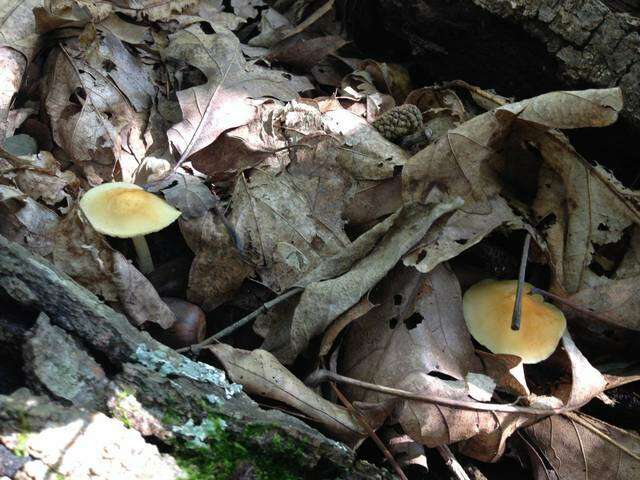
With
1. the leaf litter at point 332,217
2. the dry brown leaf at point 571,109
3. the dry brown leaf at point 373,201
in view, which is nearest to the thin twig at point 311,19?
the leaf litter at point 332,217

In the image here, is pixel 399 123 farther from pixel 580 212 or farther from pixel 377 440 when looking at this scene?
pixel 377 440

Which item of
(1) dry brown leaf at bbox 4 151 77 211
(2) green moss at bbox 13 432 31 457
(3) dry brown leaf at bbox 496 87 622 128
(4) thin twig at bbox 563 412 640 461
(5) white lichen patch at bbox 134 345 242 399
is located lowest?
(4) thin twig at bbox 563 412 640 461

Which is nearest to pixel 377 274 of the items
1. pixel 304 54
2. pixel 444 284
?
pixel 444 284

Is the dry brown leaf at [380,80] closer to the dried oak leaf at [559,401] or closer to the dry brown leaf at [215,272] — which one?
the dry brown leaf at [215,272]

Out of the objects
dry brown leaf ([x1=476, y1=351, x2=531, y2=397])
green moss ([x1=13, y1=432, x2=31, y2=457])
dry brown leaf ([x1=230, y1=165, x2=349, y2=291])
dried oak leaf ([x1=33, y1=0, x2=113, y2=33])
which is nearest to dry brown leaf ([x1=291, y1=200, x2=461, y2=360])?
dry brown leaf ([x1=230, y1=165, x2=349, y2=291])

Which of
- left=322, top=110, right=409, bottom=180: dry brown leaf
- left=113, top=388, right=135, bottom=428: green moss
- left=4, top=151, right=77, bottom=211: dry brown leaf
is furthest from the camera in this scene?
left=322, top=110, right=409, bottom=180: dry brown leaf

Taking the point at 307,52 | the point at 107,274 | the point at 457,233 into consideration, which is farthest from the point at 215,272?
the point at 307,52

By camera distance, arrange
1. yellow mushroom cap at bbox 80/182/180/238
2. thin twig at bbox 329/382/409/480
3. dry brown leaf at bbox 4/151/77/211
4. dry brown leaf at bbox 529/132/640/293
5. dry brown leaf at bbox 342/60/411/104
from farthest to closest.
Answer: dry brown leaf at bbox 342/60/411/104, dry brown leaf at bbox 4/151/77/211, dry brown leaf at bbox 529/132/640/293, yellow mushroom cap at bbox 80/182/180/238, thin twig at bbox 329/382/409/480

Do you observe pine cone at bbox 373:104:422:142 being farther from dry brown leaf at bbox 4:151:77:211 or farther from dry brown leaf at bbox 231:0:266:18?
dry brown leaf at bbox 4:151:77:211
